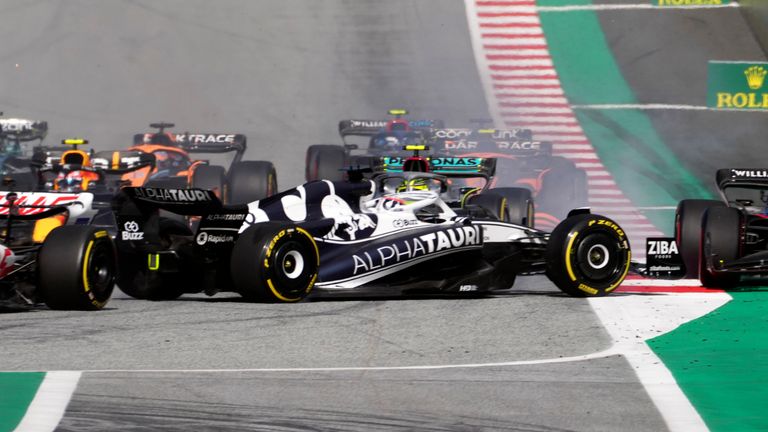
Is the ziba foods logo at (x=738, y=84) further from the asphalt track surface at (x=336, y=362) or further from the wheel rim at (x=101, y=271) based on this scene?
the wheel rim at (x=101, y=271)

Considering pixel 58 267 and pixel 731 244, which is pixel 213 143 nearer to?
pixel 731 244

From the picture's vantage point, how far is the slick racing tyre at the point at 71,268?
39.8 feet

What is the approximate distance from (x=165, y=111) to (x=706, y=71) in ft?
49.1

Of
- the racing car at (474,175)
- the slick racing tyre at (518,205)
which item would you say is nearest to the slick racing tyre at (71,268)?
the racing car at (474,175)

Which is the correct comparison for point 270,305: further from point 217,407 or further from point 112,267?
point 217,407

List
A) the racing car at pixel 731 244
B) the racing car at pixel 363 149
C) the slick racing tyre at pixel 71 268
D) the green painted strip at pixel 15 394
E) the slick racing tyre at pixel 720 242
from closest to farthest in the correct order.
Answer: the green painted strip at pixel 15 394 < the slick racing tyre at pixel 71 268 < the racing car at pixel 731 244 < the slick racing tyre at pixel 720 242 < the racing car at pixel 363 149

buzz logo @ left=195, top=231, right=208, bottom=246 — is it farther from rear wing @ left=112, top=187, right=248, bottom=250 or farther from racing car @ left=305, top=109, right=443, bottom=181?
racing car @ left=305, top=109, right=443, bottom=181

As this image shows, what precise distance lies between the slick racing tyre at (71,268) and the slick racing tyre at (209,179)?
11.4m

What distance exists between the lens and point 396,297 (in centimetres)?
1424

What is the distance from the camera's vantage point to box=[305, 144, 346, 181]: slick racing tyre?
25441 mm

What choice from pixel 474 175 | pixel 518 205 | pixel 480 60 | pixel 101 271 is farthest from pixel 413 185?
pixel 480 60

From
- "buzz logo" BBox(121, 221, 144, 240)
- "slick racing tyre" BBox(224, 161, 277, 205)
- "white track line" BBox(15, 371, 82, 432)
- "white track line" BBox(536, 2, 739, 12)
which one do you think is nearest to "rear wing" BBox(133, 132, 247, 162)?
"slick racing tyre" BBox(224, 161, 277, 205)

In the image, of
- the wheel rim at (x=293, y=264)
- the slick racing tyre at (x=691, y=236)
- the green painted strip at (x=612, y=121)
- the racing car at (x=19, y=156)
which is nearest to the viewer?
the wheel rim at (x=293, y=264)

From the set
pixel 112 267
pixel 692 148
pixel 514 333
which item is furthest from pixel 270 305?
pixel 692 148
